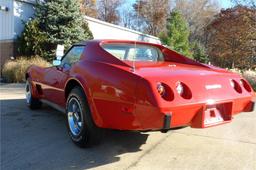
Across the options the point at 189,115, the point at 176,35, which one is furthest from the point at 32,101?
the point at 176,35

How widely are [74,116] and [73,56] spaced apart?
1.00m

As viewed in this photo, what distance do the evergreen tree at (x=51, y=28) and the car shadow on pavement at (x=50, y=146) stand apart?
9.72m

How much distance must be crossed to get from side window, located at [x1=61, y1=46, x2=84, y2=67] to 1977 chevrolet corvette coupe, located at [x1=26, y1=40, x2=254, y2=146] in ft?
0.07

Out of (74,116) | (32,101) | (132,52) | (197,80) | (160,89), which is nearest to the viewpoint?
(160,89)

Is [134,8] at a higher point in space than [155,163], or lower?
higher

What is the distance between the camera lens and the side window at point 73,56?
16.2ft

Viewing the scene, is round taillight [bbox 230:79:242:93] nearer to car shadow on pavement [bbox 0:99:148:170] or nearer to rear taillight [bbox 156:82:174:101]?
rear taillight [bbox 156:82:174:101]

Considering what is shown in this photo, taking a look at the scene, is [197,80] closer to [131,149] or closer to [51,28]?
[131,149]

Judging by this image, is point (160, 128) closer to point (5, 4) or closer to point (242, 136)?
point (242, 136)

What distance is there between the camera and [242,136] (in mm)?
5168

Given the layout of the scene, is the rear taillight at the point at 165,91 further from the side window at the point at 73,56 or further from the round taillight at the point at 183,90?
the side window at the point at 73,56

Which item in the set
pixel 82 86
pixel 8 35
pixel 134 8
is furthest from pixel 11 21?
pixel 134 8

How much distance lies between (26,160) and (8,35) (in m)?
13.2

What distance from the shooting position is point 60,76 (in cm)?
524
